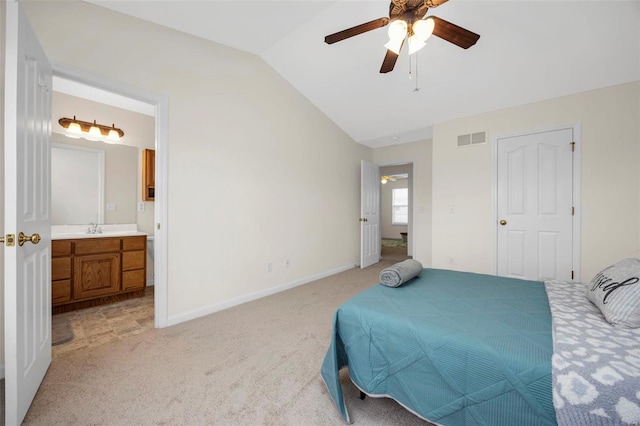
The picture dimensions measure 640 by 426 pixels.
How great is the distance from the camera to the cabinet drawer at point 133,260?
10.2ft

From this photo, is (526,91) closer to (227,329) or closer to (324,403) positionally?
(324,403)

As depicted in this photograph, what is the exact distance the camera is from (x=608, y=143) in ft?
9.06

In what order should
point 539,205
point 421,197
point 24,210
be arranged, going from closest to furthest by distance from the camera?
point 24,210
point 539,205
point 421,197

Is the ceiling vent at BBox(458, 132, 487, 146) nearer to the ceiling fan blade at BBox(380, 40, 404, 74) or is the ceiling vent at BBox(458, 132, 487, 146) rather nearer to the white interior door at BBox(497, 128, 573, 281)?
the white interior door at BBox(497, 128, 573, 281)

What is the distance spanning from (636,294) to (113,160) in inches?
192

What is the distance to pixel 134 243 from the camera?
10.5ft

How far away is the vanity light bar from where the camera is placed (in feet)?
9.97

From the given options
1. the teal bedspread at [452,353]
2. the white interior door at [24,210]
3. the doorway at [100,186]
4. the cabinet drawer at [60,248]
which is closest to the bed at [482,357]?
the teal bedspread at [452,353]

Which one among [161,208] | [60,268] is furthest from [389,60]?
[60,268]

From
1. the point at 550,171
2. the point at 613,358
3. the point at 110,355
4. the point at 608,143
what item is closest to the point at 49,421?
the point at 110,355

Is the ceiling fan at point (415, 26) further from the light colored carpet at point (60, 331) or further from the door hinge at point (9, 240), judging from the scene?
the light colored carpet at point (60, 331)

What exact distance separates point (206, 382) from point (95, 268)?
7.41 ft

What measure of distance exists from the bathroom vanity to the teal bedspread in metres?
2.89

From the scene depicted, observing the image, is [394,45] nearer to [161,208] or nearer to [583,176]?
[161,208]
